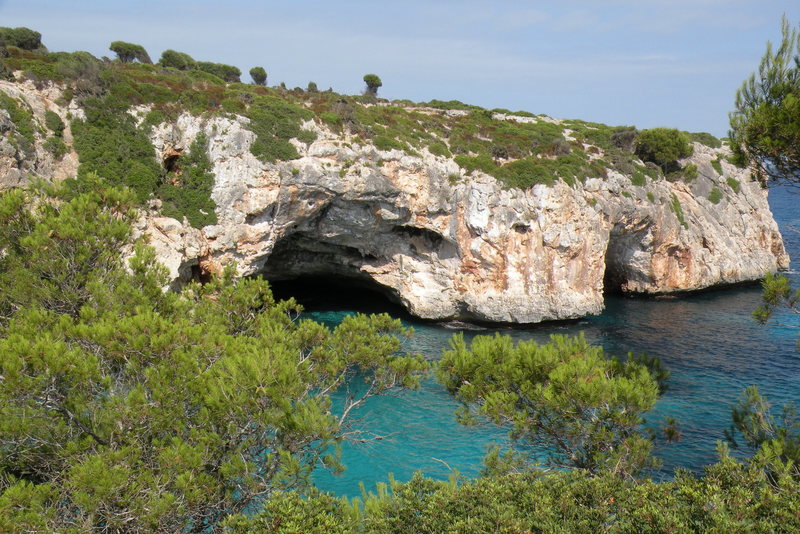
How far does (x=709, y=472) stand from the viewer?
24.1 feet

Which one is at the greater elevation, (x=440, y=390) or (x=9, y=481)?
(x=9, y=481)

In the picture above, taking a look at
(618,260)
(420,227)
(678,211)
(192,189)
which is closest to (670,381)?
(420,227)

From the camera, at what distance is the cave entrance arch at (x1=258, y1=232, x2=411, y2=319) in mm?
32375

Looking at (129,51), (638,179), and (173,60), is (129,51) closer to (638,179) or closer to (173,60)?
(173,60)

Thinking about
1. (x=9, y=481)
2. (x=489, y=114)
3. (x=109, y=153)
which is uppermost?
(x=489, y=114)

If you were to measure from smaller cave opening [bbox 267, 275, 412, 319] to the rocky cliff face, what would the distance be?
1.18 meters

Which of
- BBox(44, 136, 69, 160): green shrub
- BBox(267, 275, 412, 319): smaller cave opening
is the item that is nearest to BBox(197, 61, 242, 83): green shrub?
BBox(267, 275, 412, 319): smaller cave opening

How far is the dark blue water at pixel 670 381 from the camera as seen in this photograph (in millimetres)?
16750

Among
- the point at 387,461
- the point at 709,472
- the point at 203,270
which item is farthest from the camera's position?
the point at 203,270

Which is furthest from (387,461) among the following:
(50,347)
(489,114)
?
(489,114)

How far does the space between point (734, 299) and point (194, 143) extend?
38.2 meters

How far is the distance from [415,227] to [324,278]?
34.0ft

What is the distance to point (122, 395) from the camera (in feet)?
28.7

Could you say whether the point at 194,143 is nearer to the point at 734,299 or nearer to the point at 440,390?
the point at 440,390
